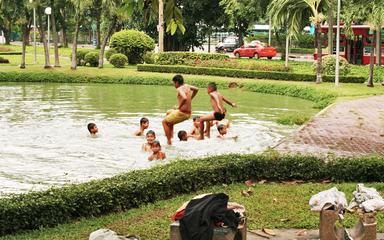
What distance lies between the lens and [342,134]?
16422mm

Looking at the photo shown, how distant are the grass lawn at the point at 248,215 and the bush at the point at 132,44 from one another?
115 ft

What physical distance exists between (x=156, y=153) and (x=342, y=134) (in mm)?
4938

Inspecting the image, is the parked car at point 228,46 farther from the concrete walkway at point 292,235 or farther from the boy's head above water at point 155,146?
the concrete walkway at point 292,235

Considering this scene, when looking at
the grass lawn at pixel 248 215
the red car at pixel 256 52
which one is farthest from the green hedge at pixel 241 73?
the grass lawn at pixel 248 215

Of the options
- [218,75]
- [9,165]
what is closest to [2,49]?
[218,75]

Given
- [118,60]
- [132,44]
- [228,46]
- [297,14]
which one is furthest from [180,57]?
[228,46]

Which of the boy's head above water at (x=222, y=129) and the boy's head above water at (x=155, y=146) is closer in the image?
the boy's head above water at (x=155, y=146)

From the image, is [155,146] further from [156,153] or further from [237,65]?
[237,65]

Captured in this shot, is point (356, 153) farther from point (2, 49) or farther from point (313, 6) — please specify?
point (2, 49)

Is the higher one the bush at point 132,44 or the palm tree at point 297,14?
the palm tree at point 297,14

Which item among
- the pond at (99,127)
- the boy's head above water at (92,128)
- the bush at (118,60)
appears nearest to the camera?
the pond at (99,127)

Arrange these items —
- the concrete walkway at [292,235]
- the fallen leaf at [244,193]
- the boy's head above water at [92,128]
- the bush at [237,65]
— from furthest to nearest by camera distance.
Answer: the bush at [237,65] < the boy's head above water at [92,128] < the fallen leaf at [244,193] < the concrete walkway at [292,235]

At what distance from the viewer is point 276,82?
1291 inches

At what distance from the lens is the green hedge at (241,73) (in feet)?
109
